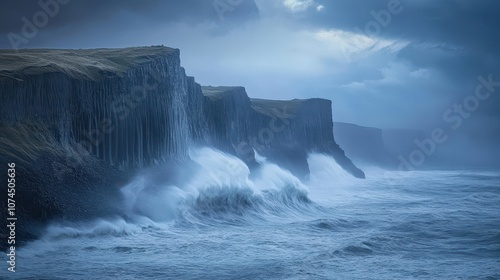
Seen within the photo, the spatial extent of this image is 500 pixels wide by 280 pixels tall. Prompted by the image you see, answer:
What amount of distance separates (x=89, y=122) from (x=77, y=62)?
311 cm

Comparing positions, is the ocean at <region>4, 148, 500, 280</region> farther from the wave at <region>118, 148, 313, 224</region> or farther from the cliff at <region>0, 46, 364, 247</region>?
the cliff at <region>0, 46, 364, 247</region>

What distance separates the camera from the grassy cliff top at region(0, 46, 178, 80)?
1952cm

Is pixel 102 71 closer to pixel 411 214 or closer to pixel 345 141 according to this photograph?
pixel 411 214

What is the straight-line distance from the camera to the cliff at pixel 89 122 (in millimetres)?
17641

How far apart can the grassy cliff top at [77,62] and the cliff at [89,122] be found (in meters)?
0.04

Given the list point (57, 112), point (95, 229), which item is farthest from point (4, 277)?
point (57, 112)

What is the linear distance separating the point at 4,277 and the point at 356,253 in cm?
988

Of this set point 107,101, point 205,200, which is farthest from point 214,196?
point 107,101

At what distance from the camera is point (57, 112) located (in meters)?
20.1

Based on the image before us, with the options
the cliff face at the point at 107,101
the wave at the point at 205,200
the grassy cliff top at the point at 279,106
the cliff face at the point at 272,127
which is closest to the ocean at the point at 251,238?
the wave at the point at 205,200

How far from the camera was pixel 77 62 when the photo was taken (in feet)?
76.1

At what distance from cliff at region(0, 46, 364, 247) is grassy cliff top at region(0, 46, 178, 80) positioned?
0.04m

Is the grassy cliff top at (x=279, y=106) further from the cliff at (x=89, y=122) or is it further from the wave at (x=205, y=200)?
the cliff at (x=89, y=122)

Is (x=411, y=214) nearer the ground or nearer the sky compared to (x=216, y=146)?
nearer the ground
